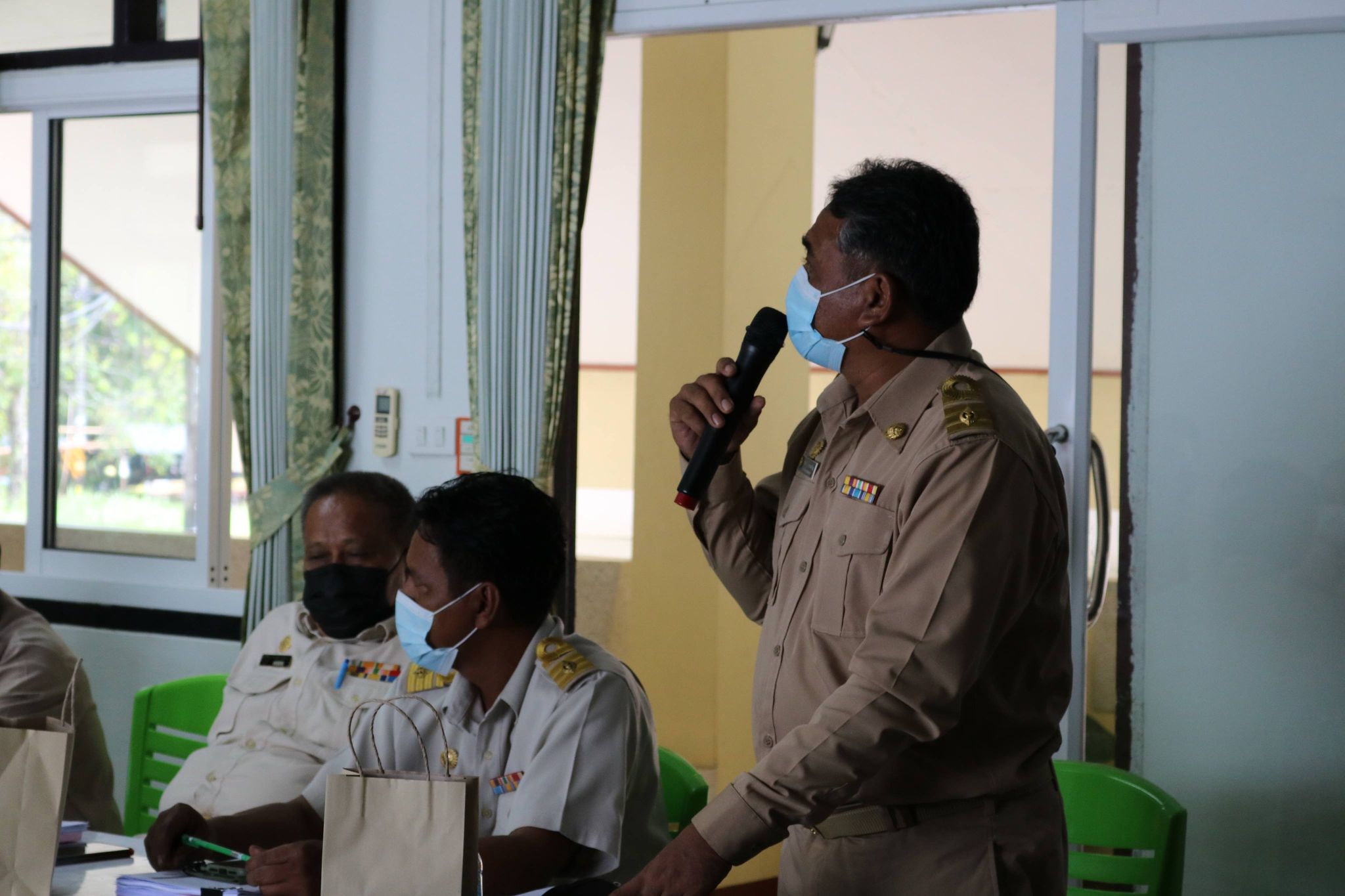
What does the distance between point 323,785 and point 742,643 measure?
3.16 m

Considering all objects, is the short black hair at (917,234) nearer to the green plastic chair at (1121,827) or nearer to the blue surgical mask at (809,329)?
the blue surgical mask at (809,329)

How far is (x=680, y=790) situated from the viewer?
7.18ft

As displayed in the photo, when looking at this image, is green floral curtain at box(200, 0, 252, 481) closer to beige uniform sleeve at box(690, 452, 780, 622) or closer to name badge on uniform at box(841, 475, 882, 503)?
beige uniform sleeve at box(690, 452, 780, 622)

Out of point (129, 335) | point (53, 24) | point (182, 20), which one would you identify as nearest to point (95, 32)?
point (53, 24)

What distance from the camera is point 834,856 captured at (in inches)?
62.9

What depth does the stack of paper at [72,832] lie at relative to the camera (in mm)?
1863

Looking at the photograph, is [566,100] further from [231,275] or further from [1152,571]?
[1152,571]

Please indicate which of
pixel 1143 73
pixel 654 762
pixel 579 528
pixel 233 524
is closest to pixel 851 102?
pixel 579 528

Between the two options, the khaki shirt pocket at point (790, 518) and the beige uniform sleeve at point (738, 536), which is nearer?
the khaki shirt pocket at point (790, 518)

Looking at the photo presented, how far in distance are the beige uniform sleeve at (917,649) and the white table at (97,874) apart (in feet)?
2.84

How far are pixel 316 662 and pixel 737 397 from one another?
1.35m

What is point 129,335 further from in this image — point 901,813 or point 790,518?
point 901,813

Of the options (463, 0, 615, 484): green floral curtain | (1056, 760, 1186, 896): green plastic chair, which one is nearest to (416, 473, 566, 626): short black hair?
(1056, 760, 1186, 896): green plastic chair

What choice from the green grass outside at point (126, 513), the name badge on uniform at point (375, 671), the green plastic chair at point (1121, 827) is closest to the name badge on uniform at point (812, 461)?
the green plastic chair at point (1121, 827)
